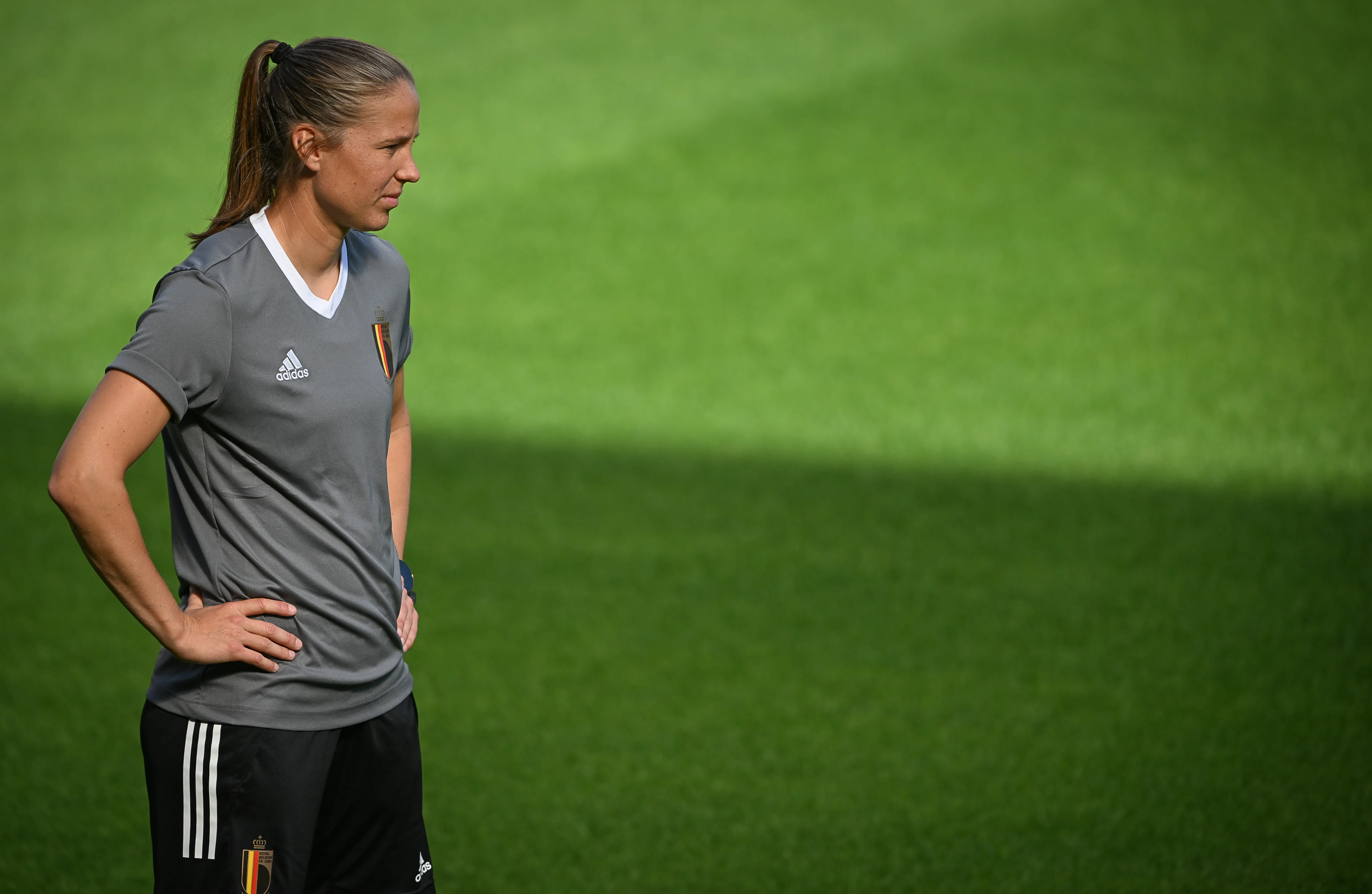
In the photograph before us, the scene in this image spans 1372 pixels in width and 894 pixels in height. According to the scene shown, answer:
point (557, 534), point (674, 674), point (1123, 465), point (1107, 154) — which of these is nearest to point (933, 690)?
point (674, 674)

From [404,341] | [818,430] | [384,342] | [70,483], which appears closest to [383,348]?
[384,342]

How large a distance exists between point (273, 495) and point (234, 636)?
0.20m

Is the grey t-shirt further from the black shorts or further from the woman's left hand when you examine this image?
the woman's left hand

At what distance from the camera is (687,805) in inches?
144

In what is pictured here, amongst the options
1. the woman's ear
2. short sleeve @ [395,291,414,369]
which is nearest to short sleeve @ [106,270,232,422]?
the woman's ear

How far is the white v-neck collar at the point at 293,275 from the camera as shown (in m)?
1.91

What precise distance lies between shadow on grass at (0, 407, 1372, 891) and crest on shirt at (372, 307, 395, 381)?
1.69 meters

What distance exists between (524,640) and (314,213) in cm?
285

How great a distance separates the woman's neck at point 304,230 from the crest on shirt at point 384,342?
0.38 ft

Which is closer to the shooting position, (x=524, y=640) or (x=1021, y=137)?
(x=524, y=640)

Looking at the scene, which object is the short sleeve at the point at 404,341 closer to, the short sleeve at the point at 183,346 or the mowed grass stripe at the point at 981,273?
the short sleeve at the point at 183,346

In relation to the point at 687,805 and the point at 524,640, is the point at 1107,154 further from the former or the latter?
the point at 687,805

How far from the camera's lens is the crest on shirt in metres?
2.05

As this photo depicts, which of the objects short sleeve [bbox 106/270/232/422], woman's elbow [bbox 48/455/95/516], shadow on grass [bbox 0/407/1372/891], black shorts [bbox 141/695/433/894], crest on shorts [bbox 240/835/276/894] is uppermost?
short sleeve [bbox 106/270/232/422]
